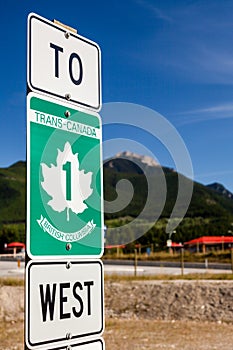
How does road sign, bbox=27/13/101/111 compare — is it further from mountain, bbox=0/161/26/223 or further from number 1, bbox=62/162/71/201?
mountain, bbox=0/161/26/223

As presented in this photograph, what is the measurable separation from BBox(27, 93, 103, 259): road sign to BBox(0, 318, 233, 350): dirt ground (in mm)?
9697

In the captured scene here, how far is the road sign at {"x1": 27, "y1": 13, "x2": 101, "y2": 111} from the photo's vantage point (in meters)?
1.91

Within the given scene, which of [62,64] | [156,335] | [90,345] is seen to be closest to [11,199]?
[156,335]

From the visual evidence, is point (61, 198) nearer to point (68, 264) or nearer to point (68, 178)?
point (68, 178)

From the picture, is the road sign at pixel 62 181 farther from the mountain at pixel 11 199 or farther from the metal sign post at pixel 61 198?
the mountain at pixel 11 199

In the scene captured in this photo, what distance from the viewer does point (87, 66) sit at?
2.18 meters

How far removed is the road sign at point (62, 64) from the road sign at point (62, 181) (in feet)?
0.23

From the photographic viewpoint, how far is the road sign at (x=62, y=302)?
1.70 metres

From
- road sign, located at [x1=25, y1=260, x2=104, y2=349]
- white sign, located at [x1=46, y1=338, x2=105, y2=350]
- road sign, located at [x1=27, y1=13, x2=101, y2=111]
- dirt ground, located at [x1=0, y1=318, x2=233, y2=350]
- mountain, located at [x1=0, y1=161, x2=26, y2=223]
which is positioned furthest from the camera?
mountain, located at [x1=0, y1=161, x2=26, y2=223]

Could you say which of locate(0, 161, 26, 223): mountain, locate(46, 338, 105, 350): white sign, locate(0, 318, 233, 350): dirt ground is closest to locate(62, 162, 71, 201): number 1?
locate(46, 338, 105, 350): white sign

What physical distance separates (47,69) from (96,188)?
0.51 m

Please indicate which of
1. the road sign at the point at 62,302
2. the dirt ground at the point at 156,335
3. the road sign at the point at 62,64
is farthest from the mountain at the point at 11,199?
the road sign at the point at 62,302

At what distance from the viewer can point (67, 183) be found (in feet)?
6.09

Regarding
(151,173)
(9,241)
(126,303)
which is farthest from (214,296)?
(9,241)
